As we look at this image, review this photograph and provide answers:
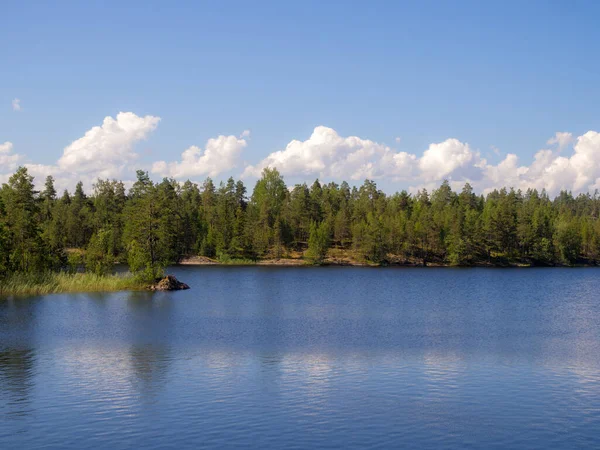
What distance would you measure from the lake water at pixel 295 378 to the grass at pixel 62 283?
295 inches

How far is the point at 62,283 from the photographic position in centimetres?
7319

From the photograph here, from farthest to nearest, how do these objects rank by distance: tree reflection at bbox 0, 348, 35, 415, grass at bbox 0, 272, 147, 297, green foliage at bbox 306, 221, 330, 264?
green foliage at bbox 306, 221, 330, 264
grass at bbox 0, 272, 147, 297
tree reflection at bbox 0, 348, 35, 415

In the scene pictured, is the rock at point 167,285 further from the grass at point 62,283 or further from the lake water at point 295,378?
the lake water at point 295,378

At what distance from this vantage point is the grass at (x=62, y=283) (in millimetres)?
69188

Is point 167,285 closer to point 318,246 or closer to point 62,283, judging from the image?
point 62,283

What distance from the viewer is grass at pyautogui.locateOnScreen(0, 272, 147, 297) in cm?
6919

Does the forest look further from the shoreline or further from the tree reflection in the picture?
the tree reflection

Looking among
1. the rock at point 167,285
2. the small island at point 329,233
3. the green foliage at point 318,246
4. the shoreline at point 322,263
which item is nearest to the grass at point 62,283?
the rock at point 167,285

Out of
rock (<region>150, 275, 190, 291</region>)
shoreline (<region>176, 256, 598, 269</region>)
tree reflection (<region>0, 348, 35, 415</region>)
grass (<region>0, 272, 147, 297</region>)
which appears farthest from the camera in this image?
shoreline (<region>176, 256, 598, 269</region>)

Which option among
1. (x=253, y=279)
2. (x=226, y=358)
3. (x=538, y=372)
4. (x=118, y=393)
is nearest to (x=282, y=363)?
(x=226, y=358)

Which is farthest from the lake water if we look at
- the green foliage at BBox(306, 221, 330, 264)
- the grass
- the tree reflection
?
the green foliage at BBox(306, 221, 330, 264)

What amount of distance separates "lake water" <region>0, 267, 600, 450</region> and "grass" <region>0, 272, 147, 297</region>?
7.50m

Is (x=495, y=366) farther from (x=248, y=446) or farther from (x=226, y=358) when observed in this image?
(x=248, y=446)

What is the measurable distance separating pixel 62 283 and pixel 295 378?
51678 millimetres
